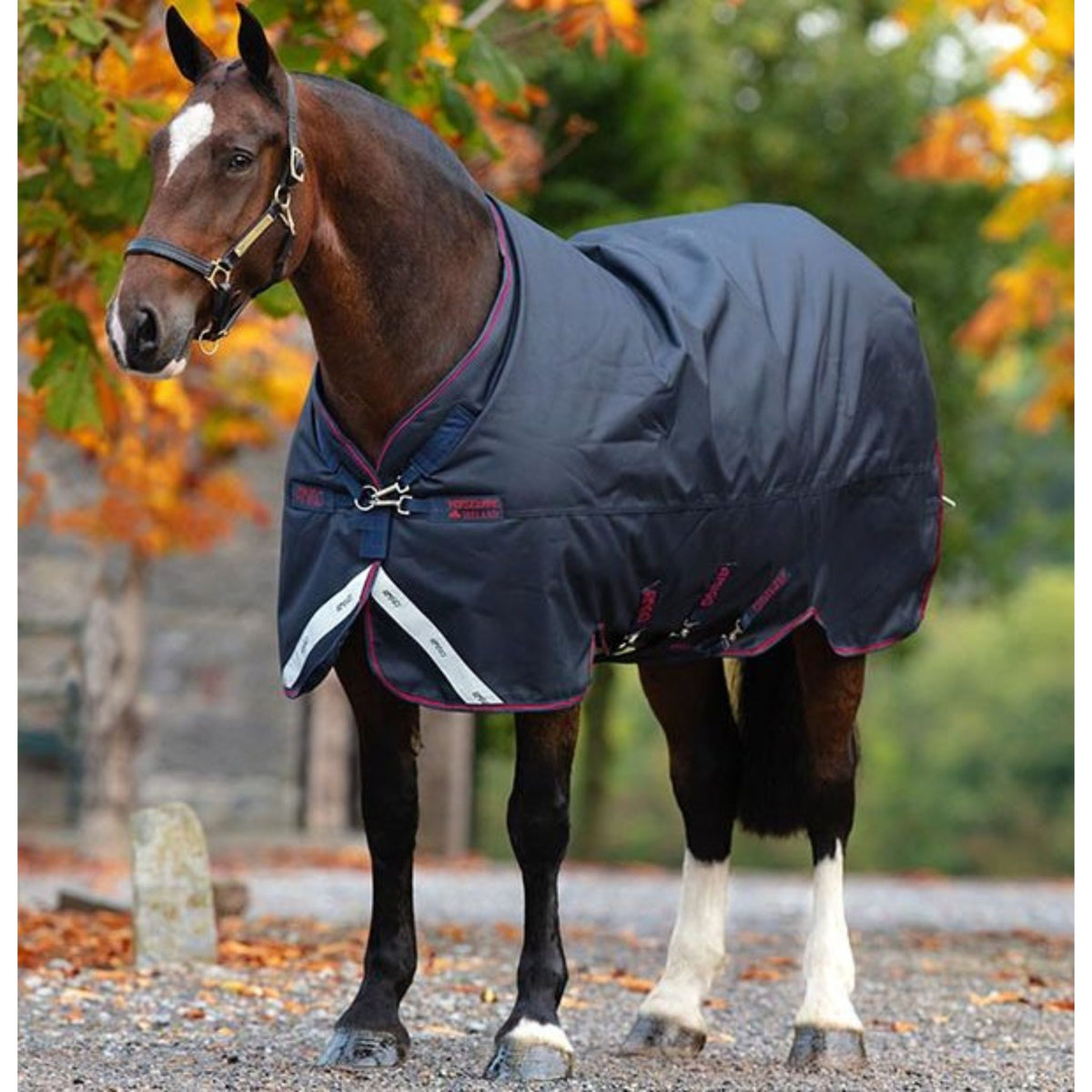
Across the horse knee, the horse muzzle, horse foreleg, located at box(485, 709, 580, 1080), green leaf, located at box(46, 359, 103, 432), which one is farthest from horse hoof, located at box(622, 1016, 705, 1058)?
green leaf, located at box(46, 359, 103, 432)

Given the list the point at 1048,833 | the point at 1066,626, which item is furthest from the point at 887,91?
the point at 1066,626

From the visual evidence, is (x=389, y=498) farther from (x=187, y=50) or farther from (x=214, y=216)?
(x=187, y=50)

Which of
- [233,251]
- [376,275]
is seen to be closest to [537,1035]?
[376,275]

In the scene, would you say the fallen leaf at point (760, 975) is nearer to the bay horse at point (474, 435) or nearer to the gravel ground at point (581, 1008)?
the gravel ground at point (581, 1008)

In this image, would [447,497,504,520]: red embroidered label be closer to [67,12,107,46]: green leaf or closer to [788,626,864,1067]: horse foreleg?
[788,626,864,1067]: horse foreleg

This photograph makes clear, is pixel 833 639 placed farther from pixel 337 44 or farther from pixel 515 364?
pixel 337 44

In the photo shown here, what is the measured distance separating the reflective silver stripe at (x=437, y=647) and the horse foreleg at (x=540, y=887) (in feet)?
0.61

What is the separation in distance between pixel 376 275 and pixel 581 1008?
2.26 m

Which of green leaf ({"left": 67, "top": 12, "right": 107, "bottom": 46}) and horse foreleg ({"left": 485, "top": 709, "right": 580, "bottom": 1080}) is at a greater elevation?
green leaf ({"left": 67, "top": 12, "right": 107, "bottom": 46})

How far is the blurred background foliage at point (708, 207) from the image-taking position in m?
5.97

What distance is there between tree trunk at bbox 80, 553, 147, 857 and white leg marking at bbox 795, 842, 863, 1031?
22.1 feet

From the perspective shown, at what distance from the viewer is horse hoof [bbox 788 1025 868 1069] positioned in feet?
15.9

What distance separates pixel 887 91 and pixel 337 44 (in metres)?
11.0

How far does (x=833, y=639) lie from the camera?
197 inches
